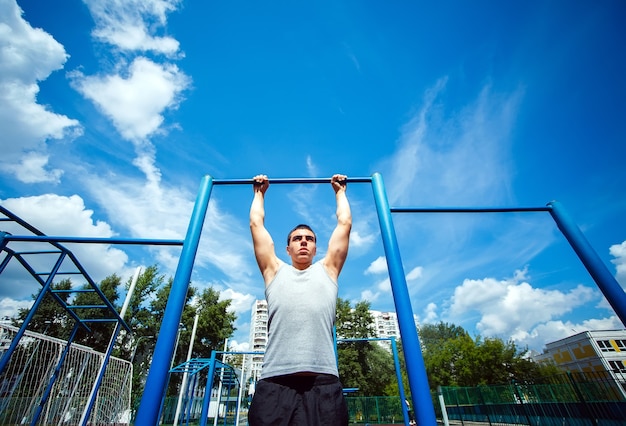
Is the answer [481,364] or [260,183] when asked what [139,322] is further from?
[481,364]

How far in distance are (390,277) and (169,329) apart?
120cm

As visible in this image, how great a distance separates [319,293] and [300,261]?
12.1 inches

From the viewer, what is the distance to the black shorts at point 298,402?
3.41ft

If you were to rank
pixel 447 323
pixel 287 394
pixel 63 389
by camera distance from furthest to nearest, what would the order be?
pixel 447 323
pixel 63 389
pixel 287 394

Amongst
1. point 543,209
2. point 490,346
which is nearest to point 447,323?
point 490,346

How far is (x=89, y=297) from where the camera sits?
63.5 feet

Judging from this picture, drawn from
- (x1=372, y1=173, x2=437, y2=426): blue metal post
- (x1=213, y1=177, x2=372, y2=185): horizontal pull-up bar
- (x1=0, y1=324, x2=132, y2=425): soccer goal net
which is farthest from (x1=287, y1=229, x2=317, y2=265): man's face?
(x1=0, y1=324, x2=132, y2=425): soccer goal net

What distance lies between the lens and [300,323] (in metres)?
1.27

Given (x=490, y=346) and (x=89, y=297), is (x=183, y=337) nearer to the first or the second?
(x=89, y=297)

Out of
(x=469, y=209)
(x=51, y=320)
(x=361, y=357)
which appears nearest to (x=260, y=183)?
(x=469, y=209)

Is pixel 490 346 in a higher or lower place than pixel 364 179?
higher

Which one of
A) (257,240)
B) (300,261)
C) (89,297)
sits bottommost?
(300,261)

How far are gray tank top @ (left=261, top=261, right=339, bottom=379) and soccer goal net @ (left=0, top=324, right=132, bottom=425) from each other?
4815 mm

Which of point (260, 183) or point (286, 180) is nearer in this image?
point (260, 183)
